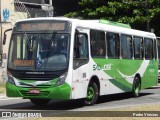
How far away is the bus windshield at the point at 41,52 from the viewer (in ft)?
52.8

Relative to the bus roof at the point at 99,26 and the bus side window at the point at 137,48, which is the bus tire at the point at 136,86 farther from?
the bus roof at the point at 99,26

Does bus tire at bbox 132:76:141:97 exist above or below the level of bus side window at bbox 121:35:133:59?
below

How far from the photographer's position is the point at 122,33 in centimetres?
2048

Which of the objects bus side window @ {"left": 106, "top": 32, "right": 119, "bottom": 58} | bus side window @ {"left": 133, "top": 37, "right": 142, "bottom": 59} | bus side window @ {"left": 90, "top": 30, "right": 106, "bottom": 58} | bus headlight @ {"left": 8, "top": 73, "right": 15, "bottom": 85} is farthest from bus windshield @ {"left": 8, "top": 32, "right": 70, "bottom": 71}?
bus side window @ {"left": 133, "top": 37, "right": 142, "bottom": 59}

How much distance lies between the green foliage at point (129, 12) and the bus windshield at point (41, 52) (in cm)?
2229

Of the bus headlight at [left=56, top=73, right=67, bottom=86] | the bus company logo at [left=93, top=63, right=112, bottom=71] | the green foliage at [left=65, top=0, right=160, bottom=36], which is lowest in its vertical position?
the bus headlight at [left=56, top=73, right=67, bottom=86]

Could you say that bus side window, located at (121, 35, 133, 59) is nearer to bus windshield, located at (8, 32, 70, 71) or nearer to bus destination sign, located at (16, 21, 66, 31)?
bus destination sign, located at (16, 21, 66, 31)

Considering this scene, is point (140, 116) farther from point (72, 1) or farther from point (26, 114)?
point (72, 1)

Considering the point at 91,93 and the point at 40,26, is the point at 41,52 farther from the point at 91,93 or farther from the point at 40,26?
the point at 91,93

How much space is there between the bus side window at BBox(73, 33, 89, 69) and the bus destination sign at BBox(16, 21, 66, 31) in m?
0.62

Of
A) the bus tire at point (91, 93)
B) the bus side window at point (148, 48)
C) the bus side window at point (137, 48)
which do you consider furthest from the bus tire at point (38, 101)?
the bus side window at point (148, 48)

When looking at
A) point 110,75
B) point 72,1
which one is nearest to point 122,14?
point 72,1

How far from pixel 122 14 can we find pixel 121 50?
20.3 metres

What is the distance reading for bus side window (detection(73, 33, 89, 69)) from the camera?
16438mm
